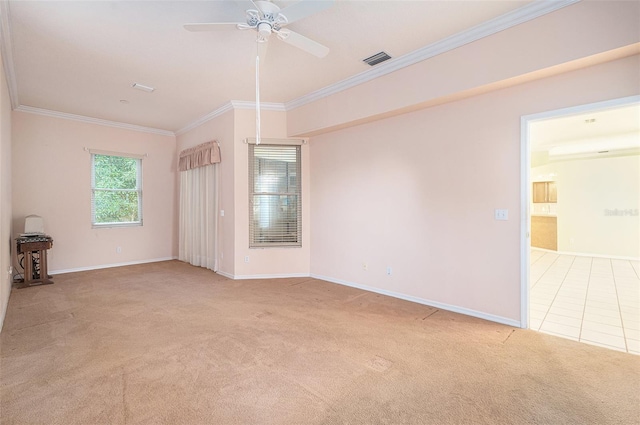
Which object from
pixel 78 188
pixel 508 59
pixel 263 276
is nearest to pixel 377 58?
pixel 508 59

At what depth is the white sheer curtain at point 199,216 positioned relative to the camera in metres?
5.49

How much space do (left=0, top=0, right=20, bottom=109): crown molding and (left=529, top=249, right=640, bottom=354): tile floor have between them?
→ 5496 millimetres

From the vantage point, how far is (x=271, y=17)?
2.31 metres

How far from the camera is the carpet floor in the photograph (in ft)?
5.77

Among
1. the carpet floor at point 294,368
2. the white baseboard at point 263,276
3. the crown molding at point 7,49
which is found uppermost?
the crown molding at point 7,49

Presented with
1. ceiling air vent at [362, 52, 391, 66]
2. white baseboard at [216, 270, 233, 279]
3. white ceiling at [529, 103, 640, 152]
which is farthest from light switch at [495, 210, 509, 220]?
white baseboard at [216, 270, 233, 279]

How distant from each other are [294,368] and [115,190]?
5.56m

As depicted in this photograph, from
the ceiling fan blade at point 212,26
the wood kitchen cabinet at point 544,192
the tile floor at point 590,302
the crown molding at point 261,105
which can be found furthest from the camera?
the wood kitchen cabinet at point 544,192

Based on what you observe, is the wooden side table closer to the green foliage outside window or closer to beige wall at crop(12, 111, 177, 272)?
beige wall at crop(12, 111, 177, 272)

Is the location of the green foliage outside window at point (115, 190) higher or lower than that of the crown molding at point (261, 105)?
lower

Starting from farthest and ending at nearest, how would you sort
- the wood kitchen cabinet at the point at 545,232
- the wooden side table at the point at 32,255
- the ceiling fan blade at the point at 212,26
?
the wood kitchen cabinet at the point at 545,232 < the wooden side table at the point at 32,255 < the ceiling fan blade at the point at 212,26

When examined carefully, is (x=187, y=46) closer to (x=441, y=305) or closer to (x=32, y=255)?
(x=441, y=305)

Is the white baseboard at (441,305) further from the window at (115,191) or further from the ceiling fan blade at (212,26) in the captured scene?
the window at (115,191)

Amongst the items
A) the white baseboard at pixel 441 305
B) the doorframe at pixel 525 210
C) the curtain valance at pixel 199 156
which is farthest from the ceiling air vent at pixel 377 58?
the curtain valance at pixel 199 156
